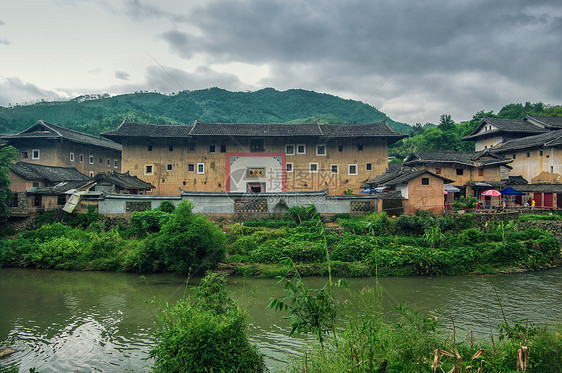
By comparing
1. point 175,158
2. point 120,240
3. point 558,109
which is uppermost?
point 558,109

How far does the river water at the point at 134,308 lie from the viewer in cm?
625

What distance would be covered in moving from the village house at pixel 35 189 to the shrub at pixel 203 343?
52.3ft

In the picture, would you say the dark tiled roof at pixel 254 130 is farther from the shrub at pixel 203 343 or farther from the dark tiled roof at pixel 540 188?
the shrub at pixel 203 343

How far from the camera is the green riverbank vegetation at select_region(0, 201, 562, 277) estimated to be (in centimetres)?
1193

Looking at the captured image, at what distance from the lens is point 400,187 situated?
17.1 meters

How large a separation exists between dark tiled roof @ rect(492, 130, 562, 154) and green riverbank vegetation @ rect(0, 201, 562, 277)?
7.78 metres

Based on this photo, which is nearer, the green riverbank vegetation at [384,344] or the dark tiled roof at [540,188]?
the green riverbank vegetation at [384,344]

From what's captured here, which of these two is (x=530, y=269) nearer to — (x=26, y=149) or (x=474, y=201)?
(x=474, y=201)

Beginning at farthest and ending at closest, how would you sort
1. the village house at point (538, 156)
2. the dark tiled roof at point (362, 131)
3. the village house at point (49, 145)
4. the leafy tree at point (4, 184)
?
the village house at point (49, 145)
the dark tiled roof at point (362, 131)
the village house at point (538, 156)
the leafy tree at point (4, 184)

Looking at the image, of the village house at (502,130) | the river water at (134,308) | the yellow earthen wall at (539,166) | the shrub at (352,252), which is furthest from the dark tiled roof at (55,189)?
the village house at (502,130)

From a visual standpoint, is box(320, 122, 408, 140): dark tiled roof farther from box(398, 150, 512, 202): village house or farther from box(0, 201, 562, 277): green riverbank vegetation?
box(0, 201, 562, 277): green riverbank vegetation

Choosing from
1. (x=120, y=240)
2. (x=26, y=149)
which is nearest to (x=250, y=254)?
(x=120, y=240)

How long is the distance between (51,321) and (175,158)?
1752cm

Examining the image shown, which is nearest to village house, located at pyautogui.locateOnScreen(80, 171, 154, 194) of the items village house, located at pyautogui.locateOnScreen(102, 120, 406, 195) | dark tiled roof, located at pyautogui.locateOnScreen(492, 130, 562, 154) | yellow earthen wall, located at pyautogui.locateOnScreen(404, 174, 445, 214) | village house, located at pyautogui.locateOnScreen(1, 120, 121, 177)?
village house, located at pyautogui.locateOnScreen(102, 120, 406, 195)
